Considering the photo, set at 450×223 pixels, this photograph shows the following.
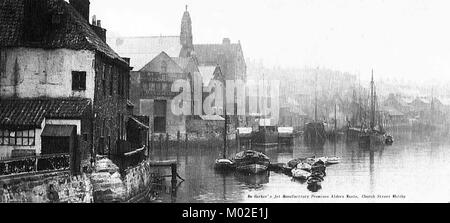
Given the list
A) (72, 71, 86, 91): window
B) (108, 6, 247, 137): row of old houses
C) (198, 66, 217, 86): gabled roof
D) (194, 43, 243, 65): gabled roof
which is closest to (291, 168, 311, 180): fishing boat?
(72, 71, 86, 91): window

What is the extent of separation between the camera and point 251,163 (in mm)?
47062

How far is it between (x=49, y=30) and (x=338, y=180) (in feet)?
88.0

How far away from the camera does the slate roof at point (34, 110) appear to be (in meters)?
24.8

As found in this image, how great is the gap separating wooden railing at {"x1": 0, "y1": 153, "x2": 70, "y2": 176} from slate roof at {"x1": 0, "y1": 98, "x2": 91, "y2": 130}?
7.35 ft

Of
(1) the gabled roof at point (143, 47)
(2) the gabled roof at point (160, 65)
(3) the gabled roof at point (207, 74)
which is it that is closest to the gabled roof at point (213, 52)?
(3) the gabled roof at point (207, 74)

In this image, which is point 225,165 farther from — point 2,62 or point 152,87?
point 2,62

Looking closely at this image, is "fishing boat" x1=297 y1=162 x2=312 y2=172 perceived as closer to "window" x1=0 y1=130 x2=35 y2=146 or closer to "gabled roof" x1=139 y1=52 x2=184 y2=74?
"window" x1=0 y1=130 x2=35 y2=146

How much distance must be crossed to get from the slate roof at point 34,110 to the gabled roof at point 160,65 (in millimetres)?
42343

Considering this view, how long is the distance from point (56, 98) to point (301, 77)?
98521 millimetres

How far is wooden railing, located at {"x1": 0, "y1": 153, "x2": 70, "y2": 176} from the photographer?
21.8 m

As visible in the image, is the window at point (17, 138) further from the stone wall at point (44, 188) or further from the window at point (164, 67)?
the window at point (164, 67)

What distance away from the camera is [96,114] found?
28000 millimetres
